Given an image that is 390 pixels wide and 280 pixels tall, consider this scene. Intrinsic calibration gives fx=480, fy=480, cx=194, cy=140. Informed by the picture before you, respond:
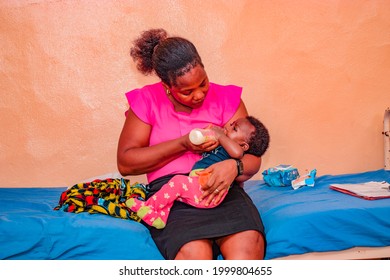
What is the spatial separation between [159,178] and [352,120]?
150 centimetres

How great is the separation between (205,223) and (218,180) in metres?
0.18

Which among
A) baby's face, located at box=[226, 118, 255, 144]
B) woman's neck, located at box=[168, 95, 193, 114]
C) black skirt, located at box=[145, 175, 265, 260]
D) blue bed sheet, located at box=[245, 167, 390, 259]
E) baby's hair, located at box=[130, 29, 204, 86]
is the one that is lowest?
blue bed sheet, located at box=[245, 167, 390, 259]

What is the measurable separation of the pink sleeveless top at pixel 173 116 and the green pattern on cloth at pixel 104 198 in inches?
4.4

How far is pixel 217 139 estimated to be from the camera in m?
1.79

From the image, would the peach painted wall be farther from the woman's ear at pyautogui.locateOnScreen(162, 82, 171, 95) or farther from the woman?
the woman's ear at pyautogui.locateOnScreen(162, 82, 171, 95)

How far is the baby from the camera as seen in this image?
5.54 feet

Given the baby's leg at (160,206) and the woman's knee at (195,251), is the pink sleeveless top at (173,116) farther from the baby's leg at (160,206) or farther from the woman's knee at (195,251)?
the woman's knee at (195,251)

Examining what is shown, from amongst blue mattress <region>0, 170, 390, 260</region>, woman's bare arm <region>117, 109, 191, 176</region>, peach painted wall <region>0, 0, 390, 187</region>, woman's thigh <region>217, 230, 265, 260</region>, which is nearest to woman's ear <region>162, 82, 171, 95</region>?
woman's bare arm <region>117, 109, 191, 176</region>

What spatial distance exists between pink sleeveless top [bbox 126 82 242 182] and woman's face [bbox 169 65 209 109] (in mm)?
124

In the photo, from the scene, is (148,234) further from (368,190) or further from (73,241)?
(368,190)

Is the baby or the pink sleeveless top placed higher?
the pink sleeveless top
